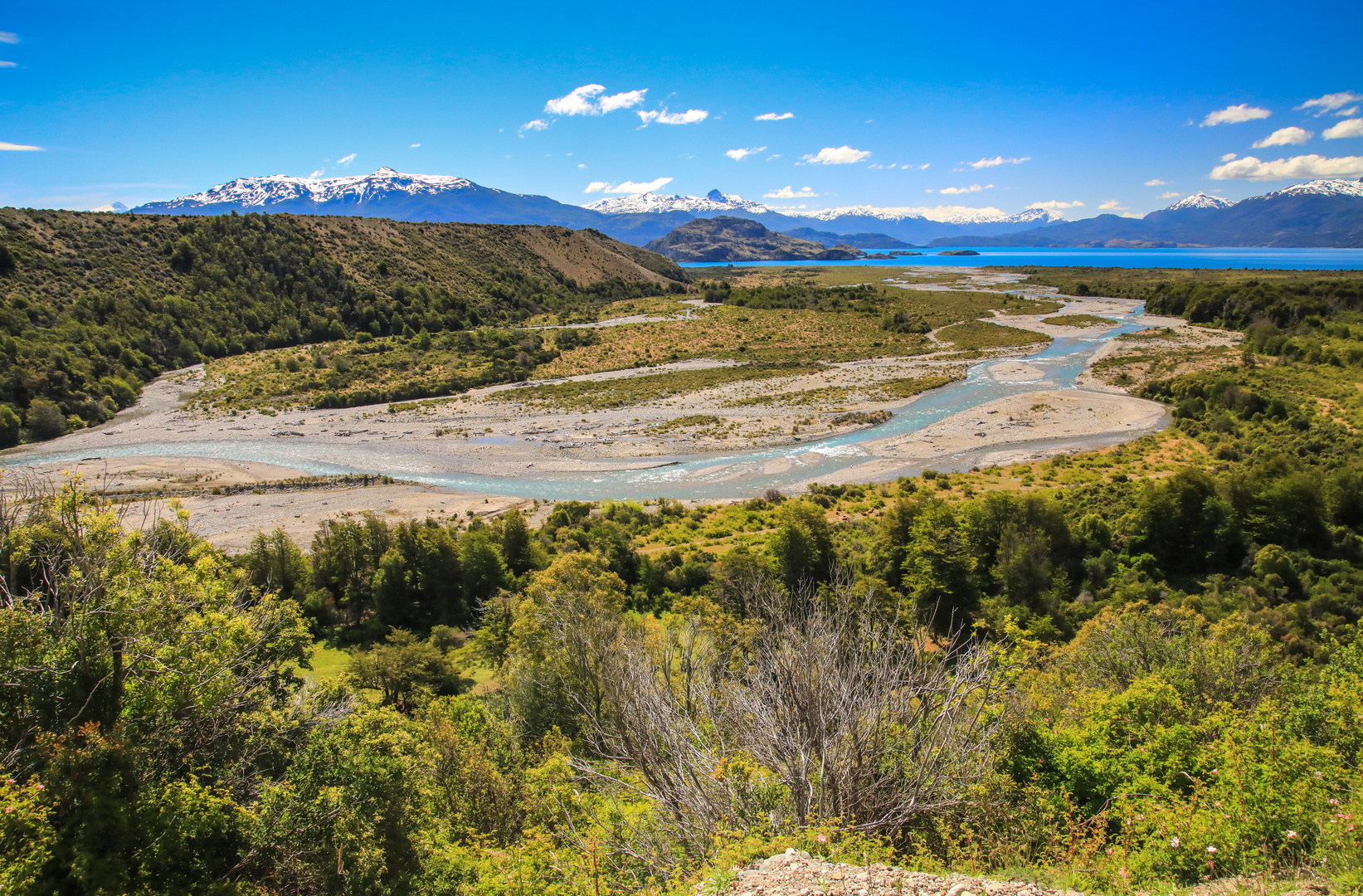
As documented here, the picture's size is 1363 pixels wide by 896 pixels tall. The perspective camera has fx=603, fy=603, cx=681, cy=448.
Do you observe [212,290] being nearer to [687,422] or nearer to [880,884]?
[687,422]

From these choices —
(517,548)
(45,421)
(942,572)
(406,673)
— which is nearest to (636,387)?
(517,548)

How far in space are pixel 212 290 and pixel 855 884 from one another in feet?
354

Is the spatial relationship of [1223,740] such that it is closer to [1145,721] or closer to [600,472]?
[1145,721]

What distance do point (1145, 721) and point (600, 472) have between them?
122ft

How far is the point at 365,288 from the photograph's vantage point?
98625mm

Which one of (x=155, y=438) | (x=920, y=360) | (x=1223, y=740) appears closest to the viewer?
(x=1223, y=740)

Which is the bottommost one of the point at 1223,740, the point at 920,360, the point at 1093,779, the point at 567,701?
the point at 567,701

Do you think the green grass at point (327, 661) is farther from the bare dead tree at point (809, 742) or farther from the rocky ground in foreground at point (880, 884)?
the rocky ground in foreground at point (880, 884)

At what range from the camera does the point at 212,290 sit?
8550 centimetres

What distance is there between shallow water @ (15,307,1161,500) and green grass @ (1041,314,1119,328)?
58.6m

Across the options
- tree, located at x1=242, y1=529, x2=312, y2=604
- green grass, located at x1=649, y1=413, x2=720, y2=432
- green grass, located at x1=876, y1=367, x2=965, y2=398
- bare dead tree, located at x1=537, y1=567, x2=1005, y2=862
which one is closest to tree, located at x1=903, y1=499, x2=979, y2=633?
bare dead tree, located at x1=537, y1=567, x2=1005, y2=862

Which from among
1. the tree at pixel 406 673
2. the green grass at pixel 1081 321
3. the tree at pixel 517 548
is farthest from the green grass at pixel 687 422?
the green grass at pixel 1081 321

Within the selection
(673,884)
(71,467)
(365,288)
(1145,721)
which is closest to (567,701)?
(673,884)

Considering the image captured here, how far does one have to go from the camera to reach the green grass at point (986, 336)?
85562 millimetres
